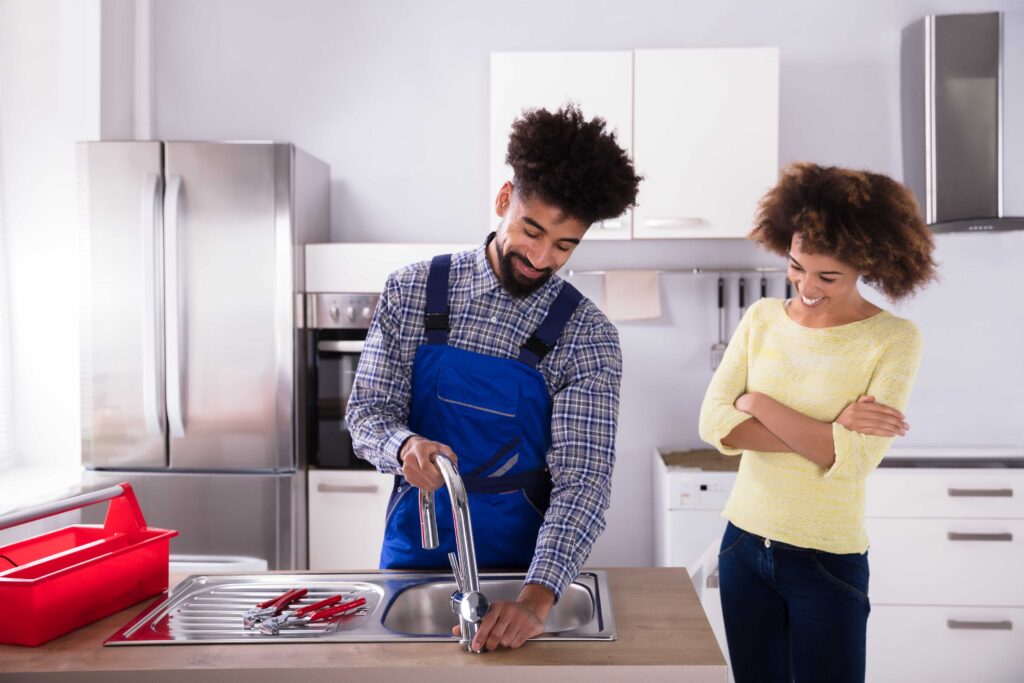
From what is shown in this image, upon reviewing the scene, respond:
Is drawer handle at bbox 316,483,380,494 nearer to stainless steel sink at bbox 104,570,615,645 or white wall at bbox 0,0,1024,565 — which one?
white wall at bbox 0,0,1024,565

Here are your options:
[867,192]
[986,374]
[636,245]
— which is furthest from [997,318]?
[867,192]

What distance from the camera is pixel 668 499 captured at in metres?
2.68

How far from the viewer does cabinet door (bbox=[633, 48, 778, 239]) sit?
2.74m

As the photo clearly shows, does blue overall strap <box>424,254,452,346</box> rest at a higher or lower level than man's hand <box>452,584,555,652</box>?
higher

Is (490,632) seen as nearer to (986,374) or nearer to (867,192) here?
(867,192)

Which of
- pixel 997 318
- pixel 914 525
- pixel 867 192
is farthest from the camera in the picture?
pixel 997 318

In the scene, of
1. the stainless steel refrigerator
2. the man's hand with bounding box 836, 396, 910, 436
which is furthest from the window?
the man's hand with bounding box 836, 396, 910, 436

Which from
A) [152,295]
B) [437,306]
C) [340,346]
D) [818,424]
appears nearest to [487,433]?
[437,306]

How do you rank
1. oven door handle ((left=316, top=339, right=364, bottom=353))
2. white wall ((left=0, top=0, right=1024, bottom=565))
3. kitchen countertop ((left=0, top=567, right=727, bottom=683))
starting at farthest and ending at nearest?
1. white wall ((left=0, top=0, right=1024, bottom=565))
2. oven door handle ((left=316, top=339, right=364, bottom=353))
3. kitchen countertop ((left=0, top=567, right=727, bottom=683))

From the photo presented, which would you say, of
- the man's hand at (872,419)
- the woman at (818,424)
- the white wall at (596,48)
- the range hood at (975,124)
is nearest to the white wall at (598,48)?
A: the white wall at (596,48)

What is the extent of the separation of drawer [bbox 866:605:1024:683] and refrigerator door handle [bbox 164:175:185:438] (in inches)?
89.7

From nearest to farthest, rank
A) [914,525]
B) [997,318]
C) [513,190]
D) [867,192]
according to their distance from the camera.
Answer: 1. [513,190]
2. [867,192]
3. [914,525]
4. [997,318]

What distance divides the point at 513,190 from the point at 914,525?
1888 millimetres

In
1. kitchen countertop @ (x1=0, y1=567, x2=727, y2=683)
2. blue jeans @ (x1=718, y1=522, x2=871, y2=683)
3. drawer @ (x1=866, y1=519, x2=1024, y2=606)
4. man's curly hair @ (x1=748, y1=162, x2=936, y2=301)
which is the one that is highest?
man's curly hair @ (x1=748, y1=162, x2=936, y2=301)
